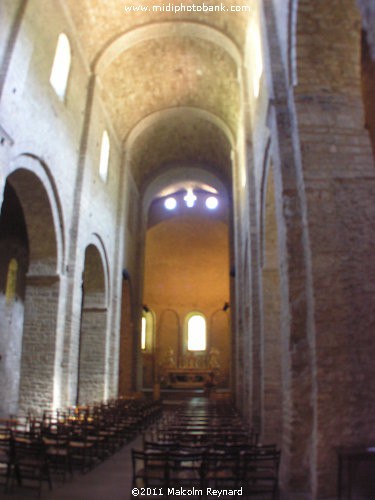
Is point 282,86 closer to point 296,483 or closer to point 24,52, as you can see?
point 24,52

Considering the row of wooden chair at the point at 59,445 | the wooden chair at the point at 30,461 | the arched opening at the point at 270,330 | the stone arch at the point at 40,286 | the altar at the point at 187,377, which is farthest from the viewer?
the altar at the point at 187,377

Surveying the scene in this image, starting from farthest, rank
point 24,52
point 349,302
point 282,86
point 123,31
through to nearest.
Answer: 1. point 123,31
2. point 24,52
3. point 282,86
4. point 349,302

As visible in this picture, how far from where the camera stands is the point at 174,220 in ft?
109

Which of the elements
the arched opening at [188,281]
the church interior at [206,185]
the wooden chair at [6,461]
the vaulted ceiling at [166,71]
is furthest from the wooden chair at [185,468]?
the arched opening at [188,281]

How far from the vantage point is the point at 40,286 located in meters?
12.9

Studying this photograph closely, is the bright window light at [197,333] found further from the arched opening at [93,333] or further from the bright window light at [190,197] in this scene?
the arched opening at [93,333]

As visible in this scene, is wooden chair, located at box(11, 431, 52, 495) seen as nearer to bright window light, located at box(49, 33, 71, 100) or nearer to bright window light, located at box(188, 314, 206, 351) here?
bright window light, located at box(49, 33, 71, 100)

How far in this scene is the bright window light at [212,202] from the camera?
33062 mm

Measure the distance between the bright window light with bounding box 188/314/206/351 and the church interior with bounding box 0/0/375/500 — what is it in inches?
79.6

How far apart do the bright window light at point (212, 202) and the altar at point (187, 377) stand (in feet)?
38.8

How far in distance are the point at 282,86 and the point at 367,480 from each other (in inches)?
255

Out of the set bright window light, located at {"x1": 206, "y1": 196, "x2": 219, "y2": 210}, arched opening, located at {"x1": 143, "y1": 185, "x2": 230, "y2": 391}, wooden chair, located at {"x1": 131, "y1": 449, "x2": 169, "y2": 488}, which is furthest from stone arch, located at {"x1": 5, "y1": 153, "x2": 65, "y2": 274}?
bright window light, located at {"x1": 206, "y1": 196, "x2": 219, "y2": 210}

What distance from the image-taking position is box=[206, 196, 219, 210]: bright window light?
108 ft

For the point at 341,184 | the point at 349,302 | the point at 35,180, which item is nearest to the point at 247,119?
the point at 35,180
